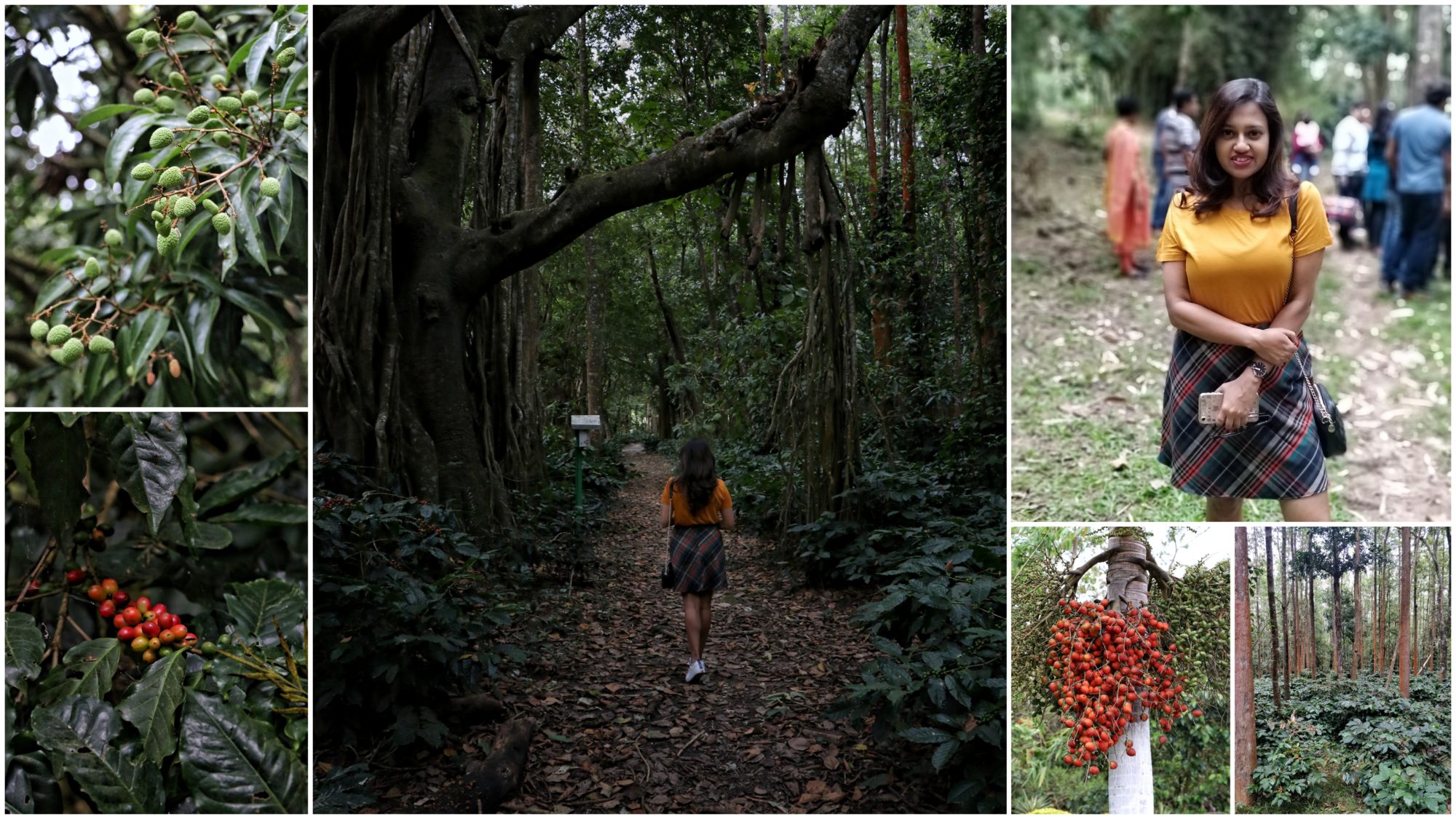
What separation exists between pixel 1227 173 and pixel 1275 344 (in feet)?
1.22

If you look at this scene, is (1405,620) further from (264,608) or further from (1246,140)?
(264,608)

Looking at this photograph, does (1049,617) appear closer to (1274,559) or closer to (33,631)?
(1274,559)

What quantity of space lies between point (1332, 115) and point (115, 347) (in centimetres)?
373

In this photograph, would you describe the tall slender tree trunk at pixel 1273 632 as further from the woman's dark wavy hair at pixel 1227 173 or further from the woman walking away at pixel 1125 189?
the woman walking away at pixel 1125 189

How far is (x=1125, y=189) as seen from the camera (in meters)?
3.06

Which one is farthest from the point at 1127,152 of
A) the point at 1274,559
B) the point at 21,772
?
the point at 21,772

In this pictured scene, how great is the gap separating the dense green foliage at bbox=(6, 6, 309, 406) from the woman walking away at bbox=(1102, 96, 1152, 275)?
2.36m

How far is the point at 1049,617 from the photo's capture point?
2.38m

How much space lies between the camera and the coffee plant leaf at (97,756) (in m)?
1.83

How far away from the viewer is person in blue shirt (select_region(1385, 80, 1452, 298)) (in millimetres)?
2484

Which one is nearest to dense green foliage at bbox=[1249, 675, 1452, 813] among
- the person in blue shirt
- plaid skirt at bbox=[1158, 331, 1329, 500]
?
plaid skirt at bbox=[1158, 331, 1329, 500]

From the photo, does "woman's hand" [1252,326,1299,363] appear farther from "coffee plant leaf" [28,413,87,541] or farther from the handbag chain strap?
"coffee plant leaf" [28,413,87,541]

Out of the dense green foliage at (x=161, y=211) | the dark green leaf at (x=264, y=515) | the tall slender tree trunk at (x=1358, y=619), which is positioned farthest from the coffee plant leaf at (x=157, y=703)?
the tall slender tree trunk at (x=1358, y=619)

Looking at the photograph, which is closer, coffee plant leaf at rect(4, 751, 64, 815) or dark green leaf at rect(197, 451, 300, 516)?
dark green leaf at rect(197, 451, 300, 516)
